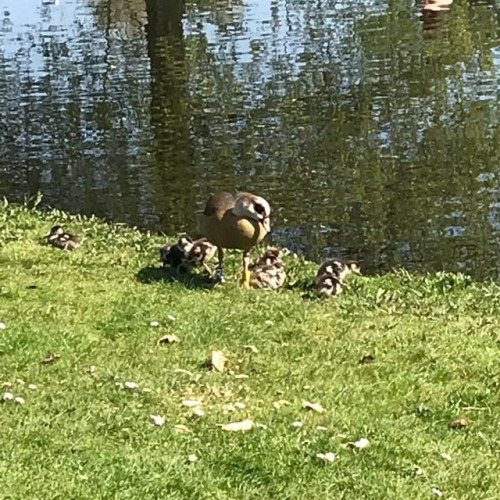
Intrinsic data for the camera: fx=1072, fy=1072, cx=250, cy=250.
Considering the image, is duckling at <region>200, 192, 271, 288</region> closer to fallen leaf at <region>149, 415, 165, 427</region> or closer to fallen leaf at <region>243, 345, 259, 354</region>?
fallen leaf at <region>243, 345, 259, 354</region>

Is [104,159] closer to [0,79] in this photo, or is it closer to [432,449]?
[0,79]

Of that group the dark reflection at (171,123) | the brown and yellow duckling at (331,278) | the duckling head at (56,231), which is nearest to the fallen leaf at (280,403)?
the brown and yellow duckling at (331,278)

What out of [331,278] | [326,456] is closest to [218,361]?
[326,456]

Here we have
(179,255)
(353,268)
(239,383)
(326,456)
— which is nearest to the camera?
(326,456)

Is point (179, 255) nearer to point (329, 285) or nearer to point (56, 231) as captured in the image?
point (329, 285)

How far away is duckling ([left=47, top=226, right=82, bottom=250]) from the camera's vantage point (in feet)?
35.7

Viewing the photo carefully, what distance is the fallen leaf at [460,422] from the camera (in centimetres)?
658

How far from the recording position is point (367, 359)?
304 inches

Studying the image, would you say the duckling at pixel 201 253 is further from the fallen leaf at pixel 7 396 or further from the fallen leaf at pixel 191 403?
the fallen leaf at pixel 7 396

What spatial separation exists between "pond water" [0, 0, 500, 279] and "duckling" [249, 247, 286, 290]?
1.84 meters

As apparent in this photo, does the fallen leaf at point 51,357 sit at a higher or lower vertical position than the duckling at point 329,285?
higher

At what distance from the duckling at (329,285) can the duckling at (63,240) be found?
8.78ft

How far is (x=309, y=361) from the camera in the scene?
25.1 feet

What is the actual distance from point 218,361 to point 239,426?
1.17m
